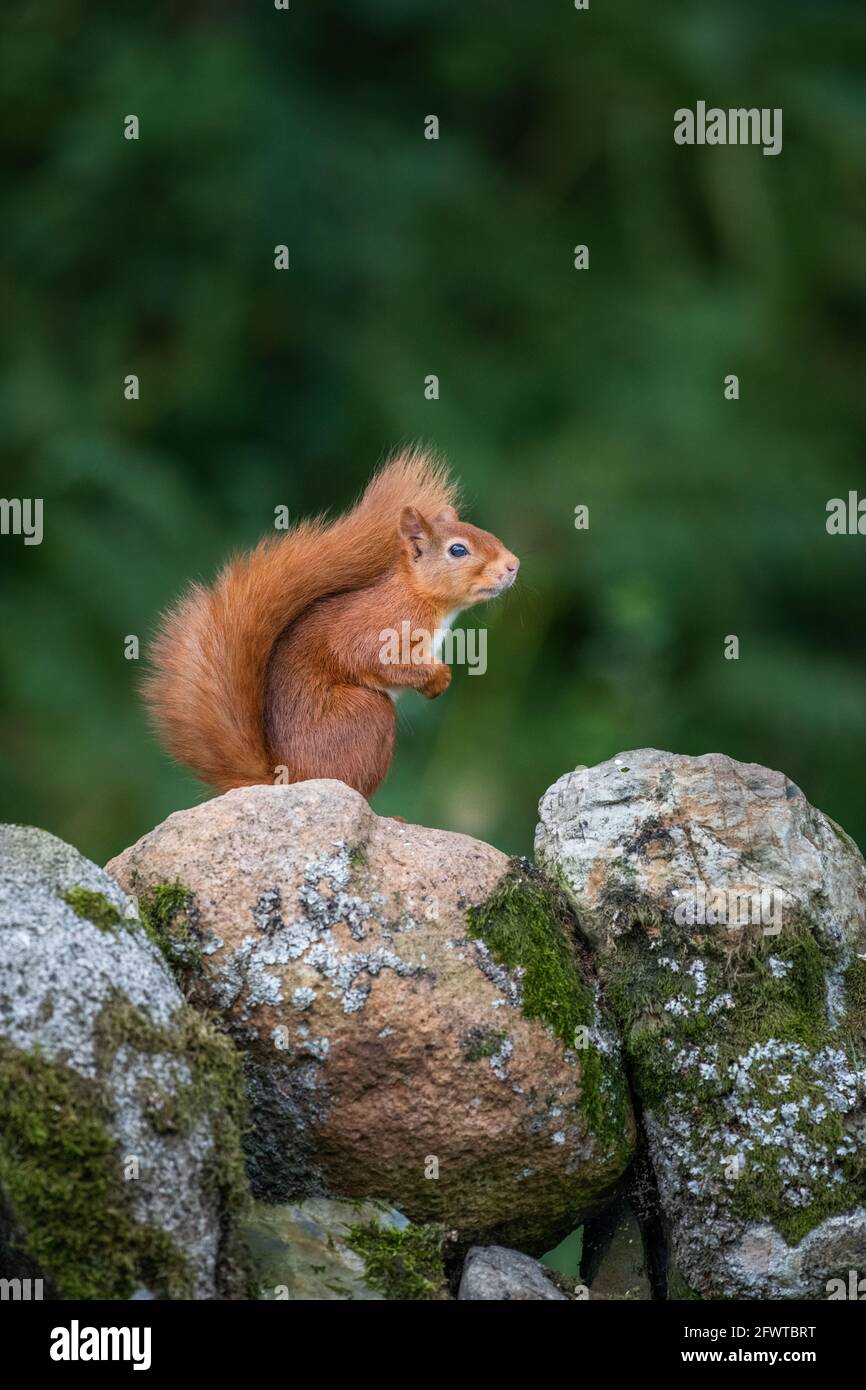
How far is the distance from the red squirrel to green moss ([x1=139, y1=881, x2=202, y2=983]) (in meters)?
0.59

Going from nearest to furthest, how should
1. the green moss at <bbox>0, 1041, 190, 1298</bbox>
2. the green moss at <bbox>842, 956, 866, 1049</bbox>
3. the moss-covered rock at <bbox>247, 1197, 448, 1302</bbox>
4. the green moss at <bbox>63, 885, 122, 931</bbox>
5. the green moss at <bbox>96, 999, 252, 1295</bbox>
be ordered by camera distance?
the green moss at <bbox>0, 1041, 190, 1298</bbox> → the green moss at <bbox>96, 999, 252, 1295</bbox> → the green moss at <bbox>63, 885, 122, 931</bbox> → the moss-covered rock at <bbox>247, 1197, 448, 1302</bbox> → the green moss at <bbox>842, 956, 866, 1049</bbox>

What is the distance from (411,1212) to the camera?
3.32 meters

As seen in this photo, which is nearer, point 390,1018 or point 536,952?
point 390,1018

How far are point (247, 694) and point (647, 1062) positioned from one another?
1.24m

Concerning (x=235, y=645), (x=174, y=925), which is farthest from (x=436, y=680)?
(x=174, y=925)

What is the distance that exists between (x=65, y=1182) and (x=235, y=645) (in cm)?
149

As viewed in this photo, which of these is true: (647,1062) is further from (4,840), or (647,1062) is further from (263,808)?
(4,840)

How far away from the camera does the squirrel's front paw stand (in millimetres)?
3988

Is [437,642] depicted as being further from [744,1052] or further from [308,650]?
[744,1052]

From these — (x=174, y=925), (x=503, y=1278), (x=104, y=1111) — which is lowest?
(x=503, y=1278)

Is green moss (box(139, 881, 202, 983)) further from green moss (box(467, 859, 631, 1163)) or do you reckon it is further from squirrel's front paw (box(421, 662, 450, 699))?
squirrel's front paw (box(421, 662, 450, 699))

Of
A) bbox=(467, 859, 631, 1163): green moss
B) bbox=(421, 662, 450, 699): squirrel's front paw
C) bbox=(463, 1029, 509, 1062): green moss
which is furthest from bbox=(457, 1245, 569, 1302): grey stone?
bbox=(421, 662, 450, 699): squirrel's front paw

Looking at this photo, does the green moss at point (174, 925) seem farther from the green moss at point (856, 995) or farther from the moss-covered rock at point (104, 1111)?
the green moss at point (856, 995)

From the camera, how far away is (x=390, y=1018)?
322 centimetres
